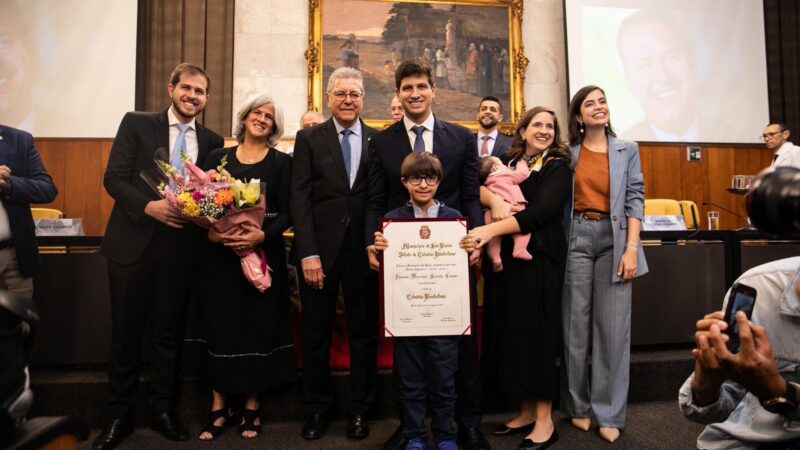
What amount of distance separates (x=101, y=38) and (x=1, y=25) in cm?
109

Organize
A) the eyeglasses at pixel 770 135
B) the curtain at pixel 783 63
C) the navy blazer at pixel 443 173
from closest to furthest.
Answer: the navy blazer at pixel 443 173
the eyeglasses at pixel 770 135
the curtain at pixel 783 63

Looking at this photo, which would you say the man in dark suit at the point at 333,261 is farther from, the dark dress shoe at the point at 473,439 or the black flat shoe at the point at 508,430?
the black flat shoe at the point at 508,430

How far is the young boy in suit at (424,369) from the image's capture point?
2158mm

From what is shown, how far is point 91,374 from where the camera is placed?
2.85 m

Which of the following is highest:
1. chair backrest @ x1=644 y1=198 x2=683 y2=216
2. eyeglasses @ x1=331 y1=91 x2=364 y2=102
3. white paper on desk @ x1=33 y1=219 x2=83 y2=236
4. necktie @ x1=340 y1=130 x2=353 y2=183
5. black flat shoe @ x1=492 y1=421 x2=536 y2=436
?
eyeglasses @ x1=331 y1=91 x2=364 y2=102

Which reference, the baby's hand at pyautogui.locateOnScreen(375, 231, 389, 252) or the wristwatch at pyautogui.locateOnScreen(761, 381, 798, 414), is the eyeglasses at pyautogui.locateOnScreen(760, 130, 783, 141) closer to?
the baby's hand at pyautogui.locateOnScreen(375, 231, 389, 252)

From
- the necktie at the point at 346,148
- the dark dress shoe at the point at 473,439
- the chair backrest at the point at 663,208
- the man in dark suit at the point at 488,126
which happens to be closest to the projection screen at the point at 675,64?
the chair backrest at the point at 663,208

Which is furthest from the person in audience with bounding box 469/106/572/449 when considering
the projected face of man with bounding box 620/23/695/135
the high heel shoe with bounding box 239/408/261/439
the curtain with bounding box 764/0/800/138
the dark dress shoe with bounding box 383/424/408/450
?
the curtain with bounding box 764/0/800/138

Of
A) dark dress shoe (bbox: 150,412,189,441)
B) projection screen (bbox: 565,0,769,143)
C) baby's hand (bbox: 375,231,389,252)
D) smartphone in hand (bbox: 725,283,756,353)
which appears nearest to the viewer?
smartphone in hand (bbox: 725,283,756,353)

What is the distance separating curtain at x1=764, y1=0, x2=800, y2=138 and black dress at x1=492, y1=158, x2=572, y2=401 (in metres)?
6.82

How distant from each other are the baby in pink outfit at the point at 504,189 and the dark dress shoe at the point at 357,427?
0.93 metres

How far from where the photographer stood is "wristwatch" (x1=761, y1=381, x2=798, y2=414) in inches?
38.5

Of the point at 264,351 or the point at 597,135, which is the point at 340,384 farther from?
the point at 597,135

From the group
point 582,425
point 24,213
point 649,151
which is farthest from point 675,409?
point 649,151
